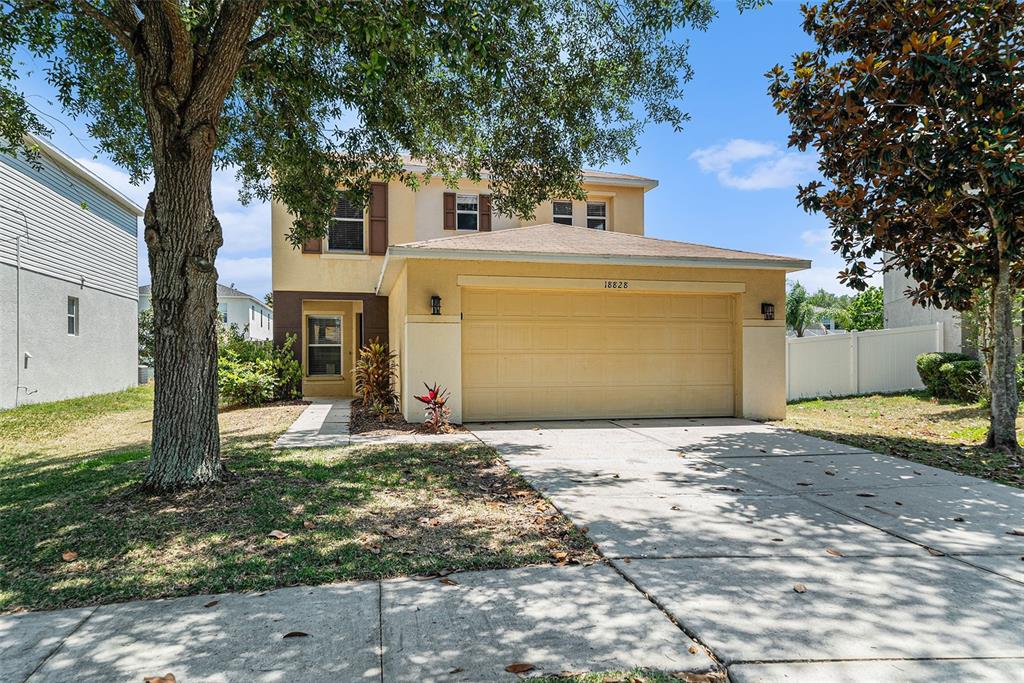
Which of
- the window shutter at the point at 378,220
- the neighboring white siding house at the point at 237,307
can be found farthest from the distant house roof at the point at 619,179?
the neighboring white siding house at the point at 237,307

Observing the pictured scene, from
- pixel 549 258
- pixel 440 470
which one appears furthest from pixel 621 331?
pixel 440 470

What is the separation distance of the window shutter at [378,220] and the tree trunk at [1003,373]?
12453 mm

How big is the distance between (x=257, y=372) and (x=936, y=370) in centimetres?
1531

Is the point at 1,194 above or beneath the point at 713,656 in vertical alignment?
above

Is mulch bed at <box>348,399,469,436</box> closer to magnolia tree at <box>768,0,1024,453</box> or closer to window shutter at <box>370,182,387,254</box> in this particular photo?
window shutter at <box>370,182,387,254</box>

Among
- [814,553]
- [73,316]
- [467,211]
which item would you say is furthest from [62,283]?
[814,553]

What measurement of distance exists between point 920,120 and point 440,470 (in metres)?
7.06

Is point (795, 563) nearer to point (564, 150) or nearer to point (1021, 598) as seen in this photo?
point (1021, 598)

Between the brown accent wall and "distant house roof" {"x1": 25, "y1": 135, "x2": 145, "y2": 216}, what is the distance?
361cm

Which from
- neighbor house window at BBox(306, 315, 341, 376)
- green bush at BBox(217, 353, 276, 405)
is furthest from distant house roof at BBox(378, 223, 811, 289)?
neighbor house window at BBox(306, 315, 341, 376)

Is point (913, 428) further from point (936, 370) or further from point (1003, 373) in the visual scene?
point (936, 370)

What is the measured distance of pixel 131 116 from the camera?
28.4 ft

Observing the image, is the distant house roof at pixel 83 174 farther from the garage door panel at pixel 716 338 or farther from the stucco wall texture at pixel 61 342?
the garage door panel at pixel 716 338

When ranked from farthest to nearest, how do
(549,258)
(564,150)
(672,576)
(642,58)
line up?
(549,258), (564,150), (642,58), (672,576)
